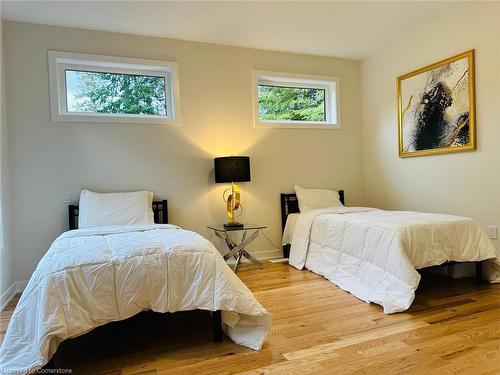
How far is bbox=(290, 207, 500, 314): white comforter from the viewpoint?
266 cm

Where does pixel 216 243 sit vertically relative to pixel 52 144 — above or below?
below

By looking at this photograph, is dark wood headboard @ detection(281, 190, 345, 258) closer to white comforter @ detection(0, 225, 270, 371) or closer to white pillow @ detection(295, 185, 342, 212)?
white pillow @ detection(295, 185, 342, 212)

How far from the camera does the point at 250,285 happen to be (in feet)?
10.9

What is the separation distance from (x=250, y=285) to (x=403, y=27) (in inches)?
128

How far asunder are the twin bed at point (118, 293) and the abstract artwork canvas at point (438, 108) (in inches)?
111

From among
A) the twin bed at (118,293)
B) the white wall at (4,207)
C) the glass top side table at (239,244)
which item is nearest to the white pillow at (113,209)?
the white wall at (4,207)

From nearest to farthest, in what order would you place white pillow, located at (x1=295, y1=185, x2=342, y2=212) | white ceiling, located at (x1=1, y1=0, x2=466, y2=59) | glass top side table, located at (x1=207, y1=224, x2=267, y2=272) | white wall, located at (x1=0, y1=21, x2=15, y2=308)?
white wall, located at (x1=0, y1=21, x2=15, y2=308) < white ceiling, located at (x1=1, y1=0, x2=466, y2=59) < glass top side table, located at (x1=207, y1=224, x2=267, y2=272) < white pillow, located at (x1=295, y1=185, x2=342, y2=212)

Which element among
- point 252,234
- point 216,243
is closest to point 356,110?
point 252,234

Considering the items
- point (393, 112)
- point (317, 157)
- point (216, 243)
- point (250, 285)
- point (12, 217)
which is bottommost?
point (250, 285)

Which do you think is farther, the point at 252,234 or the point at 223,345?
the point at 252,234

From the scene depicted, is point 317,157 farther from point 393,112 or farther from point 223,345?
point 223,345

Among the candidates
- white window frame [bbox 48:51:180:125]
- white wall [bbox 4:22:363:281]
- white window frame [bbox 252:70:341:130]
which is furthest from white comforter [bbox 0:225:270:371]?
white window frame [bbox 252:70:341:130]

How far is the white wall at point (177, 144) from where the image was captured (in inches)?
135

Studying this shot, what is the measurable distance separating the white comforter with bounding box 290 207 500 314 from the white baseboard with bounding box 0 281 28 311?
9.52 ft
